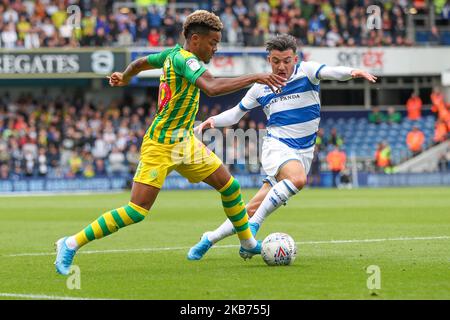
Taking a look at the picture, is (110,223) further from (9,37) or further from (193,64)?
(9,37)

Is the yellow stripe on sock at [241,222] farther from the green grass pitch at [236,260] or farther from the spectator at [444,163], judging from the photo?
the spectator at [444,163]

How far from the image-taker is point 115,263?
9883mm

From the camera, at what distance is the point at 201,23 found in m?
8.84

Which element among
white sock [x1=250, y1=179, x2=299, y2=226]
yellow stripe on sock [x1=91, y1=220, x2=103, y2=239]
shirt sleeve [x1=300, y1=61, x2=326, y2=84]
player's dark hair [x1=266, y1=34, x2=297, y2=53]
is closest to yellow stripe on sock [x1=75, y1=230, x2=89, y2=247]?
yellow stripe on sock [x1=91, y1=220, x2=103, y2=239]

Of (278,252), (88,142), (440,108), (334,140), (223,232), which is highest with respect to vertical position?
(440,108)

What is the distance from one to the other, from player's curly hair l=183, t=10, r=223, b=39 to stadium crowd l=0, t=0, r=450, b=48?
27658mm

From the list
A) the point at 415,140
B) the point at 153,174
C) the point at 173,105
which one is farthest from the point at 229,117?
the point at 415,140

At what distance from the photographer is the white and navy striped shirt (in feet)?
34.4

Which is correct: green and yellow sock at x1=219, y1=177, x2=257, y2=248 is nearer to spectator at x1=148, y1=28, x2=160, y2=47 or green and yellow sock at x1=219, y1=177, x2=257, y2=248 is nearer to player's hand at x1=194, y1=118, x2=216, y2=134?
player's hand at x1=194, y1=118, x2=216, y2=134

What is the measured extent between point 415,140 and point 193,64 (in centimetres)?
3052

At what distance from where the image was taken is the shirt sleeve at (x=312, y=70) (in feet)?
33.7

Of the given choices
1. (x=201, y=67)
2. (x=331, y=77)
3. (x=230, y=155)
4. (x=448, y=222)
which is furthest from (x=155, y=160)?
(x=230, y=155)

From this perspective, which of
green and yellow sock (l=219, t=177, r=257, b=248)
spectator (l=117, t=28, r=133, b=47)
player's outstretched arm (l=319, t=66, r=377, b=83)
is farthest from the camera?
spectator (l=117, t=28, r=133, b=47)
